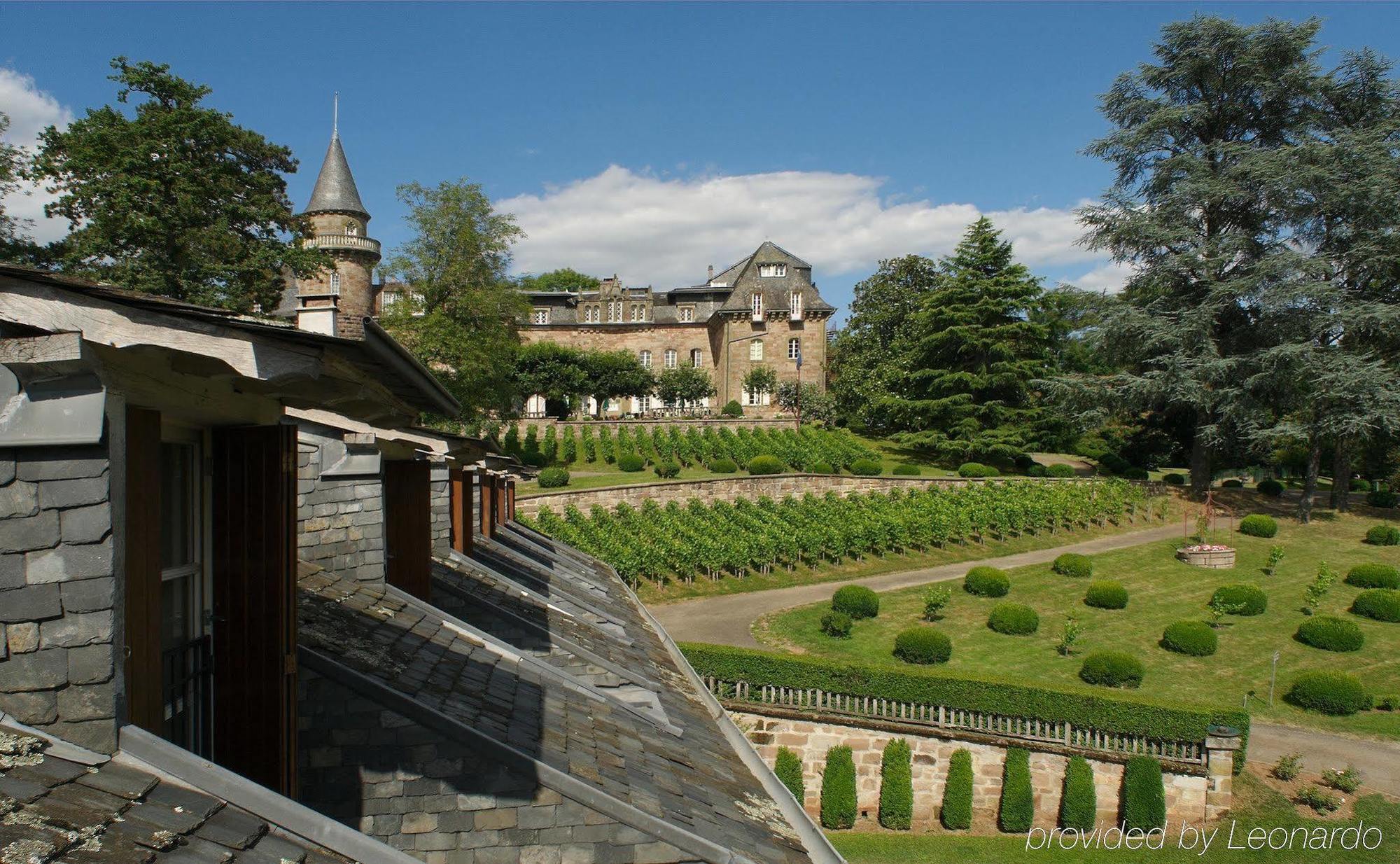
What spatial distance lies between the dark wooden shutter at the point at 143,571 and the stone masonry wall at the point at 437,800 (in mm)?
1128

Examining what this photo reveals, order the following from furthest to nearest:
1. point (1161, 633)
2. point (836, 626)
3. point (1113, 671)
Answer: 1. point (1161, 633)
2. point (836, 626)
3. point (1113, 671)

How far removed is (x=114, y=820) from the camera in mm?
2352

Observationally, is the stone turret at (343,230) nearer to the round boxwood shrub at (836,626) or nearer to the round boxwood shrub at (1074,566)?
the round boxwood shrub at (836,626)

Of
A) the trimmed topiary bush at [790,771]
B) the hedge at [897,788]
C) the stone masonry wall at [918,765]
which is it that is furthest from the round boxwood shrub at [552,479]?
the hedge at [897,788]

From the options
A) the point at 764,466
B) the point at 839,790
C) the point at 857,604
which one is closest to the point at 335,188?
the point at 764,466

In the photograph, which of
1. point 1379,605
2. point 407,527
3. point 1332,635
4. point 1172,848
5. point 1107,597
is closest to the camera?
point 407,527

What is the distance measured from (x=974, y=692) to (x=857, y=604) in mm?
8970

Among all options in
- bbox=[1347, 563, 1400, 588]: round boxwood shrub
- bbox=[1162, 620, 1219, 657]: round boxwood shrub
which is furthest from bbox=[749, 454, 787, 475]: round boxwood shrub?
bbox=[1347, 563, 1400, 588]: round boxwood shrub

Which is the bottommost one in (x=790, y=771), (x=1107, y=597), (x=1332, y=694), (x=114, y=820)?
(x=790, y=771)

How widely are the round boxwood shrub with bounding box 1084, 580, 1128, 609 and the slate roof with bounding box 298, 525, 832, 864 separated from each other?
66.6 ft

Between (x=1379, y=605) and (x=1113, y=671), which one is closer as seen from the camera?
(x=1113, y=671)

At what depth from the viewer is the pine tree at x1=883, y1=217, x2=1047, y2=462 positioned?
1756 inches

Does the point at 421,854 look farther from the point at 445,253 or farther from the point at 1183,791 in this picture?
the point at 445,253

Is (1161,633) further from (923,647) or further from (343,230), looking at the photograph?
(343,230)
